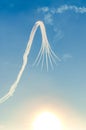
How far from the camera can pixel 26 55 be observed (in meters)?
101

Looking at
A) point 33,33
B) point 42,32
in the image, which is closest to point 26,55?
point 33,33

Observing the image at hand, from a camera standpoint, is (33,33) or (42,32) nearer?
(42,32)

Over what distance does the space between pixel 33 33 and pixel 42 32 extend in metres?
10.2

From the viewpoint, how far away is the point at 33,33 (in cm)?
9544

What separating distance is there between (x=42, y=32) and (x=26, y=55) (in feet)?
58.8

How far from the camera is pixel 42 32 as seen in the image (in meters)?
85.9

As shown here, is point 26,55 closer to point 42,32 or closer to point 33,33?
point 33,33

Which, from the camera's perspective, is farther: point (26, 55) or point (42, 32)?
point (26, 55)
